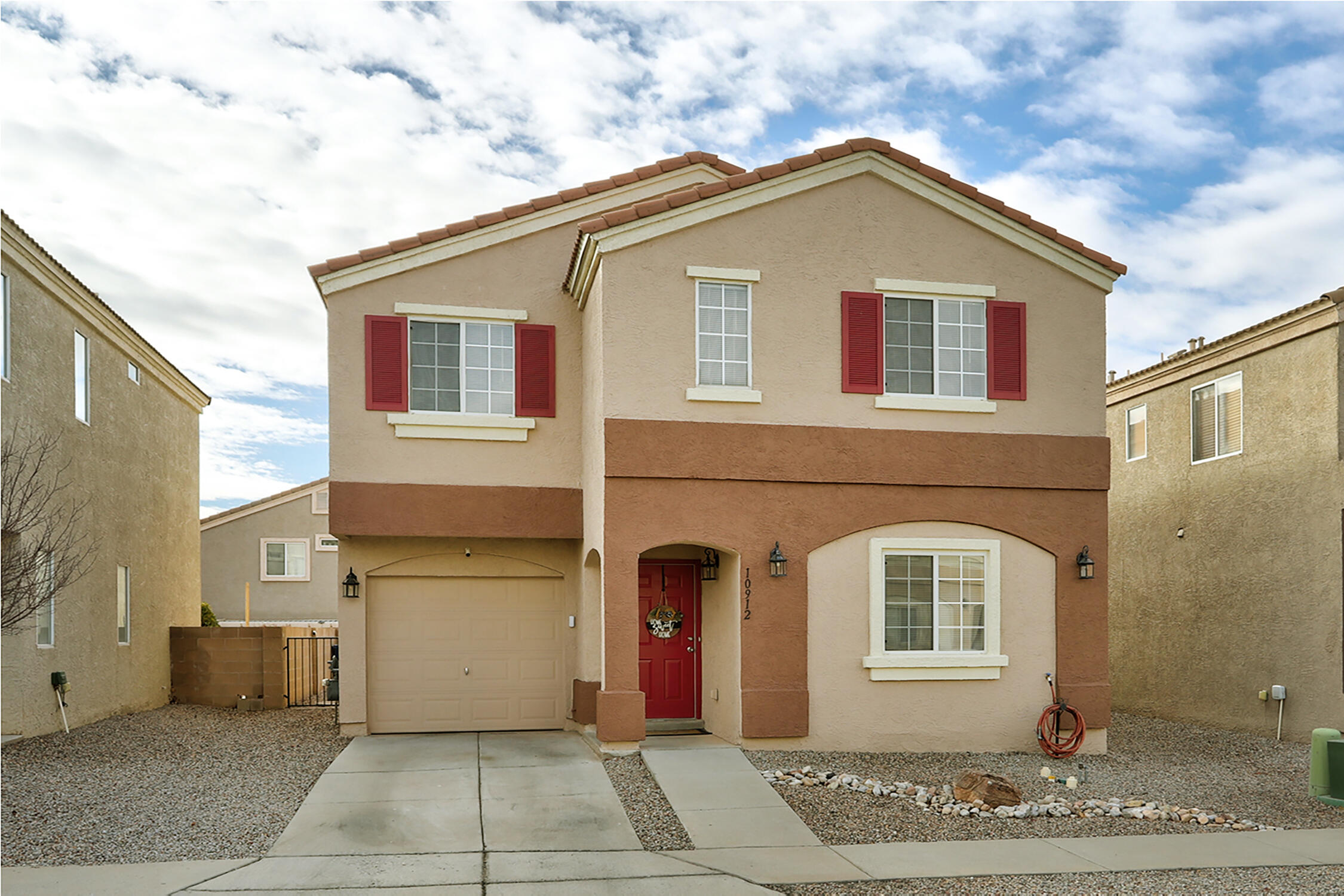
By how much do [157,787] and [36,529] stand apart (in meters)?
4.34

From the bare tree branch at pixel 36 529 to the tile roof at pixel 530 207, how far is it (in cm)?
403

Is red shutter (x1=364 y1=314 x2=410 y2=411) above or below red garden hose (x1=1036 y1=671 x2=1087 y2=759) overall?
above

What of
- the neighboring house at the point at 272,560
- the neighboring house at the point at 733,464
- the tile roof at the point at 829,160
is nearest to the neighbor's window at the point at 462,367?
the neighboring house at the point at 733,464

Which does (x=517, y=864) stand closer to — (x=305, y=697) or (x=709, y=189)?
(x=709, y=189)

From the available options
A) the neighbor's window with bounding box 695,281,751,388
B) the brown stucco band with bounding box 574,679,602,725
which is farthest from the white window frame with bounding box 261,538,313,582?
the neighbor's window with bounding box 695,281,751,388

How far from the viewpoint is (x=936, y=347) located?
1309 centimetres

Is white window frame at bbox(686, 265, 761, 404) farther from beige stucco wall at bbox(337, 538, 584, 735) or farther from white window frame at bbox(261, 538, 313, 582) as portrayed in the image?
white window frame at bbox(261, 538, 313, 582)

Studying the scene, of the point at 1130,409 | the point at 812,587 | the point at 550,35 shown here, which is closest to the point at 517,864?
the point at 812,587

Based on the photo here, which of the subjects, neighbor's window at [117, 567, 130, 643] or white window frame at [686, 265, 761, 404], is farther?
neighbor's window at [117, 567, 130, 643]

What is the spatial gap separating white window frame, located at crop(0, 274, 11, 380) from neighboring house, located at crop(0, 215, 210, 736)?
0.02 metres

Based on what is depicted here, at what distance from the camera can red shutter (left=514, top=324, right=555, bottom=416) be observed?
13859mm

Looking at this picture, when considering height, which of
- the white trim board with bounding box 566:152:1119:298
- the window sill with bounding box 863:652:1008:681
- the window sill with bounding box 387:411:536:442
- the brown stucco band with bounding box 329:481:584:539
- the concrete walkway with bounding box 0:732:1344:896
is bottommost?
the concrete walkway with bounding box 0:732:1344:896

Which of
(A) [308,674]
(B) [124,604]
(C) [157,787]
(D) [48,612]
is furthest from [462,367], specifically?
(A) [308,674]

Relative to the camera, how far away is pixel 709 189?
12398 millimetres
